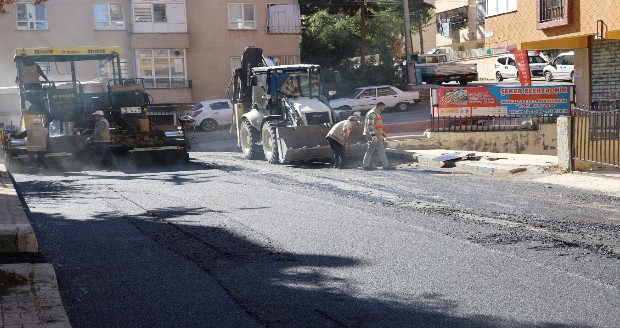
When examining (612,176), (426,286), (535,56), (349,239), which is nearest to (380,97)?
(535,56)

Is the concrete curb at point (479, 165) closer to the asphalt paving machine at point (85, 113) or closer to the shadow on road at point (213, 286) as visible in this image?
the asphalt paving machine at point (85, 113)

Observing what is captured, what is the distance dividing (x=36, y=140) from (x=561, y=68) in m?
30.2

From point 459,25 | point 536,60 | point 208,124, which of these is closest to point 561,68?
point 536,60

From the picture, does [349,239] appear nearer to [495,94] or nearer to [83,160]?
[83,160]

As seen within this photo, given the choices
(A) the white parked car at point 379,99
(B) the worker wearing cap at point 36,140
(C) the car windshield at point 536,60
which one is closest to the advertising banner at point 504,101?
(B) the worker wearing cap at point 36,140

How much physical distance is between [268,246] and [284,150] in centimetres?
1064

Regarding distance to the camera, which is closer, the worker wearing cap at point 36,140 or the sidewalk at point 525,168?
the sidewalk at point 525,168

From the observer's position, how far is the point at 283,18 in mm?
45531

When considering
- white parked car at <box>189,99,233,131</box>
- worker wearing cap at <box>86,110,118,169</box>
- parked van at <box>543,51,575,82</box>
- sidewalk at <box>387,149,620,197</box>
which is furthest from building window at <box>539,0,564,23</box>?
parked van at <box>543,51,575,82</box>

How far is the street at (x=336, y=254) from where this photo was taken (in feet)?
23.8

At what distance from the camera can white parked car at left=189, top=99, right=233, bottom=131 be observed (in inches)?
1443

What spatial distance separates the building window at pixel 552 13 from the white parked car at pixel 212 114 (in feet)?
49.1

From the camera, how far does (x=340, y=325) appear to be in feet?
22.4

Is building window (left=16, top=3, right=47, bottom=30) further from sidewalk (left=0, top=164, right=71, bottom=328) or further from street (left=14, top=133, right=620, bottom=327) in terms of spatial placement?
sidewalk (left=0, top=164, right=71, bottom=328)
